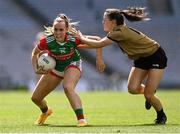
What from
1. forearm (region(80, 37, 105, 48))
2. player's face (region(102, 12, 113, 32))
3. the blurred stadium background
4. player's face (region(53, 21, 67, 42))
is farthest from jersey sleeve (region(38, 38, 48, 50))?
the blurred stadium background

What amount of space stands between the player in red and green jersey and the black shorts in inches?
23.5

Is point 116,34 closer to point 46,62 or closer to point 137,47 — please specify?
point 137,47

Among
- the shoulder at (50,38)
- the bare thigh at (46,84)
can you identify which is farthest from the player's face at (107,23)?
the bare thigh at (46,84)

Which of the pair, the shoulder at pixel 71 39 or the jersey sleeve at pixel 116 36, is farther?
the shoulder at pixel 71 39

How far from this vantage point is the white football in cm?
1080

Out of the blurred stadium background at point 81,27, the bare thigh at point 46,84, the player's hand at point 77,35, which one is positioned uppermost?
the player's hand at point 77,35

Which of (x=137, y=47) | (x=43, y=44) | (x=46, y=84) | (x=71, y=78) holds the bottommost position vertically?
(x=46, y=84)

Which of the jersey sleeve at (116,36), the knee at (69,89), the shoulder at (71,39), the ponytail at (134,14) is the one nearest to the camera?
the jersey sleeve at (116,36)

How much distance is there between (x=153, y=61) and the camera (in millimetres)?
10969

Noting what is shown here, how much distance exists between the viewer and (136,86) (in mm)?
11141

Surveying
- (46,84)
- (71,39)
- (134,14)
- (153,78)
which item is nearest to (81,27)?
(46,84)

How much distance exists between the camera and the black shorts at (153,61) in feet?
36.0

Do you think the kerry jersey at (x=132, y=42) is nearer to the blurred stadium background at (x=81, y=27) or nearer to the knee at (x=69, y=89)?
the knee at (x=69, y=89)

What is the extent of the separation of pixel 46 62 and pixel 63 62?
29 cm
